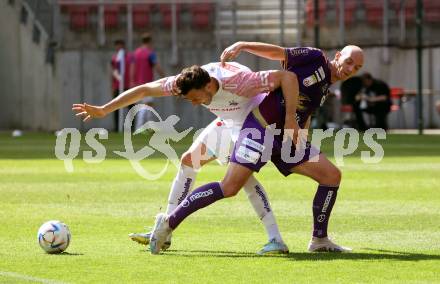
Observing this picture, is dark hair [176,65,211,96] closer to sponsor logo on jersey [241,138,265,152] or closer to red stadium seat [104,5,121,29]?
sponsor logo on jersey [241,138,265,152]

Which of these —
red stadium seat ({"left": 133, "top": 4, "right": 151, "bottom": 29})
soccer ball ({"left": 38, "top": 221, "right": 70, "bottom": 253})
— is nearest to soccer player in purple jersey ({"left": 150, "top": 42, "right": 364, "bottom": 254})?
soccer ball ({"left": 38, "top": 221, "right": 70, "bottom": 253})

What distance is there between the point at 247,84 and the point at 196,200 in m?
1.00

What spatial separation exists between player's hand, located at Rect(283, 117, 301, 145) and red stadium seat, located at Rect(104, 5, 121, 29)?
85.6ft

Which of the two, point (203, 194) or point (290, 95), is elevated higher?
point (290, 95)

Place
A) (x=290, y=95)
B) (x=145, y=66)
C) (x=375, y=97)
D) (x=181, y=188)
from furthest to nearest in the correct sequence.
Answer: (x=375, y=97) → (x=145, y=66) → (x=181, y=188) → (x=290, y=95)

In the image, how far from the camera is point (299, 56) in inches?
404

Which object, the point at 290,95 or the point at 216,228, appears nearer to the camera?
the point at 290,95

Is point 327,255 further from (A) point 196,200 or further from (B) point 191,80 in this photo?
(B) point 191,80

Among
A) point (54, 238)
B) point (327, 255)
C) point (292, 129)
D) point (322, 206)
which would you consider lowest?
point (327, 255)

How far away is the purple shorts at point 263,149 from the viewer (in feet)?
32.4

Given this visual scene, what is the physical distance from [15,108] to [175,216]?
25948 millimetres

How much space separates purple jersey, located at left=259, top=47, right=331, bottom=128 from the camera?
33.2 feet

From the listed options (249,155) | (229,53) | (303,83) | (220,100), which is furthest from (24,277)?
(303,83)

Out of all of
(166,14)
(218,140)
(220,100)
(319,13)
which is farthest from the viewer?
(166,14)
